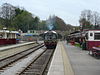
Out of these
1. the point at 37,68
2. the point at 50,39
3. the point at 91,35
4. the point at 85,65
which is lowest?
the point at 37,68

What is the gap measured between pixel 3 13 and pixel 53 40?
183 feet

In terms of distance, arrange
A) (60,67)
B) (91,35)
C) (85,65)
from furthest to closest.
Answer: (91,35)
(85,65)
(60,67)

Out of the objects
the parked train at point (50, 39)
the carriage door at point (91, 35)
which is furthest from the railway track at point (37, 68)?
the parked train at point (50, 39)

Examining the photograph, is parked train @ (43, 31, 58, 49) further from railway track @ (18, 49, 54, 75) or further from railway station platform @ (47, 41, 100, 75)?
railway station platform @ (47, 41, 100, 75)

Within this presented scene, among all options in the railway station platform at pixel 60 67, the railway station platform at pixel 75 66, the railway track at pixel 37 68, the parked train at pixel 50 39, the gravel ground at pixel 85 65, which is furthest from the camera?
the parked train at pixel 50 39

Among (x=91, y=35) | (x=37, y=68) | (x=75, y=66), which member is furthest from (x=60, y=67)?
(x=91, y=35)

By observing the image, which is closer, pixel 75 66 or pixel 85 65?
pixel 75 66

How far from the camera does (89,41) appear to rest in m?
29.5

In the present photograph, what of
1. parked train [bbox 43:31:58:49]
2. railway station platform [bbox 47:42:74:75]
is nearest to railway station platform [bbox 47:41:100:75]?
railway station platform [bbox 47:42:74:75]

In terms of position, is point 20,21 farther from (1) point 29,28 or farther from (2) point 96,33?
(2) point 96,33

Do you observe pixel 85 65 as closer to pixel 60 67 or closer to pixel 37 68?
pixel 60 67

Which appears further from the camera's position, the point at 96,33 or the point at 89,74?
the point at 96,33

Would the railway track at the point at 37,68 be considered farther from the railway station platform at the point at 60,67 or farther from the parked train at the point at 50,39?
the parked train at the point at 50,39

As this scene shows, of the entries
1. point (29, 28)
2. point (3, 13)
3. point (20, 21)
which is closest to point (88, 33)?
point (3, 13)
